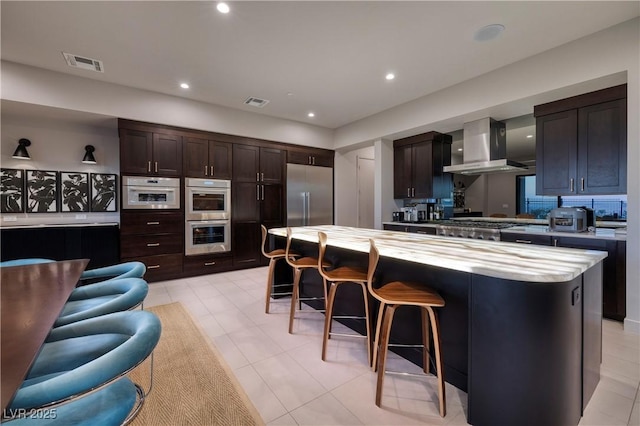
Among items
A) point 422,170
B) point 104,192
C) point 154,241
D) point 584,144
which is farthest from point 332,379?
point 104,192

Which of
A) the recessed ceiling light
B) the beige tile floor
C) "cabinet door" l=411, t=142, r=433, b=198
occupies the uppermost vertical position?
the recessed ceiling light

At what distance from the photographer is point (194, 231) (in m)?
4.55

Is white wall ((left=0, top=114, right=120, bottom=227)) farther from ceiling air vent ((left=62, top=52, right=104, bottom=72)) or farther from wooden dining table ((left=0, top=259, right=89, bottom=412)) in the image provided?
wooden dining table ((left=0, top=259, right=89, bottom=412))

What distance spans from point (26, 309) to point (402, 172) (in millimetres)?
5107

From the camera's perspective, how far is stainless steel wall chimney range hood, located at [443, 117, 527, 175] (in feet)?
13.0

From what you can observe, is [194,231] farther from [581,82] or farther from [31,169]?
[581,82]

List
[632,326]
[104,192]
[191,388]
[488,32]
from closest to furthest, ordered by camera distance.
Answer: [191,388] < [632,326] < [488,32] < [104,192]

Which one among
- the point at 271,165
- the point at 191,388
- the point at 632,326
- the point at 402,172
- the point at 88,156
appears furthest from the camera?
the point at 271,165

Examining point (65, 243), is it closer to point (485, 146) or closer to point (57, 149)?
point (57, 149)

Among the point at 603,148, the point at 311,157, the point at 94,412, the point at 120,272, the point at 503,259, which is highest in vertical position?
the point at 311,157

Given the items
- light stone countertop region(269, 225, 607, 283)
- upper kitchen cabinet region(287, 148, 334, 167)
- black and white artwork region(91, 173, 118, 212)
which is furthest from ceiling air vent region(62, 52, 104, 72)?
light stone countertop region(269, 225, 607, 283)

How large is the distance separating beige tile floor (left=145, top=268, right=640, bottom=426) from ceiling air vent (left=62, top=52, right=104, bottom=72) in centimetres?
324

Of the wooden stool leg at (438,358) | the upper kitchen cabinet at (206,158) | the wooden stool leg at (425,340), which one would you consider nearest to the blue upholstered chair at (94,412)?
the wooden stool leg at (438,358)

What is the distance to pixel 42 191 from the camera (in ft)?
13.1
